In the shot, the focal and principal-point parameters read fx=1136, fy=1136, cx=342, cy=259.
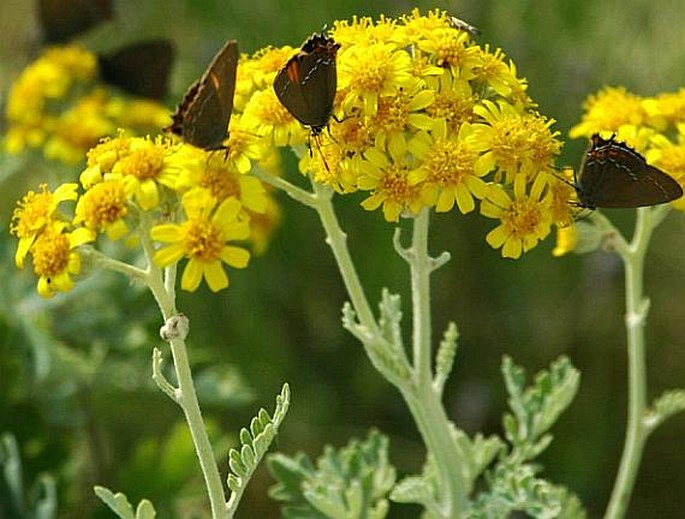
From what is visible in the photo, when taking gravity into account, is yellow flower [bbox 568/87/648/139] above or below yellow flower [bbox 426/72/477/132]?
above

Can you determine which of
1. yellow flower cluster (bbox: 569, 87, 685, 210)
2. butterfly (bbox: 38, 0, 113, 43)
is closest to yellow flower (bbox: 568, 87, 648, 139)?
yellow flower cluster (bbox: 569, 87, 685, 210)

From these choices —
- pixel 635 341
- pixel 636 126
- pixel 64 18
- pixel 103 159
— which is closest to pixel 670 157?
pixel 636 126

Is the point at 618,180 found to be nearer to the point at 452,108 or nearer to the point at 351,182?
the point at 452,108

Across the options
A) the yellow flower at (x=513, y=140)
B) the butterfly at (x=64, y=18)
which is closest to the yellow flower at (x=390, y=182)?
the yellow flower at (x=513, y=140)

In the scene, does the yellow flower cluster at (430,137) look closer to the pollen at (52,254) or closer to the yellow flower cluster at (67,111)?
the pollen at (52,254)

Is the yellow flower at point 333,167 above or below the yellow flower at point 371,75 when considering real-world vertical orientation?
below

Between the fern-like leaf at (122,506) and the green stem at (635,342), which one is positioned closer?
the fern-like leaf at (122,506)

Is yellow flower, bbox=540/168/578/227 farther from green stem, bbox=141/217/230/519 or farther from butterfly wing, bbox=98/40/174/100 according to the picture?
butterfly wing, bbox=98/40/174/100
